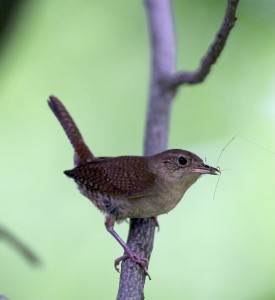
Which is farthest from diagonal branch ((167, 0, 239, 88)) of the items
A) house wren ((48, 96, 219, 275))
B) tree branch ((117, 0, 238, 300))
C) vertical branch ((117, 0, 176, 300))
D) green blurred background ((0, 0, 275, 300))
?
green blurred background ((0, 0, 275, 300))

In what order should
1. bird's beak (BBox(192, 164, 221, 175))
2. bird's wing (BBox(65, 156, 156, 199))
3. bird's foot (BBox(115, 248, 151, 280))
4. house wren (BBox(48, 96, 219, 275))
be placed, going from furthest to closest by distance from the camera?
bird's wing (BBox(65, 156, 156, 199)) → house wren (BBox(48, 96, 219, 275)) → bird's beak (BBox(192, 164, 221, 175)) → bird's foot (BBox(115, 248, 151, 280))

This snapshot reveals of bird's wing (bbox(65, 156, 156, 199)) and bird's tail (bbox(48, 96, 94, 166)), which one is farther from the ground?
bird's tail (bbox(48, 96, 94, 166))

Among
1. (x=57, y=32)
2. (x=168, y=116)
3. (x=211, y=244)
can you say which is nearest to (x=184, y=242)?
(x=211, y=244)

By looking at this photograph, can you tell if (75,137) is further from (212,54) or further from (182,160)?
(212,54)

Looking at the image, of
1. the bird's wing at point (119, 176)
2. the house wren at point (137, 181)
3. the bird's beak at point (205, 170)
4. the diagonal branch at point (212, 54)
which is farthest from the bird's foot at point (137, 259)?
the diagonal branch at point (212, 54)

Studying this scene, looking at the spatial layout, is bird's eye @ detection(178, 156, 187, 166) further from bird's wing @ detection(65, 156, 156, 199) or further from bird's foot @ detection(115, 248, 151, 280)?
bird's foot @ detection(115, 248, 151, 280)

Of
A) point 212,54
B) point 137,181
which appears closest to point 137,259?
point 137,181

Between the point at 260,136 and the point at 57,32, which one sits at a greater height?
the point at 57,32

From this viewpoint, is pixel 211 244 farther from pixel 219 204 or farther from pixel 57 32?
pixel 57 32
